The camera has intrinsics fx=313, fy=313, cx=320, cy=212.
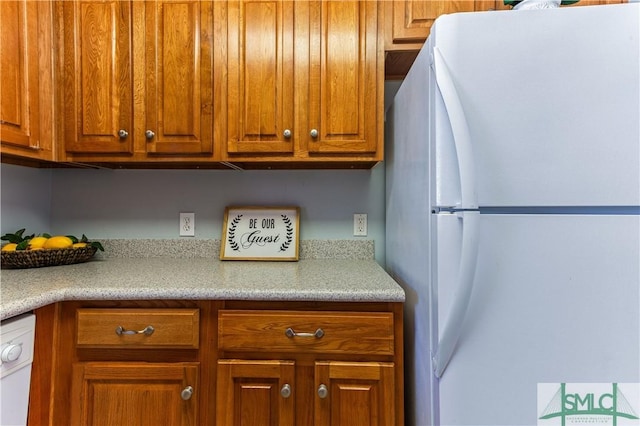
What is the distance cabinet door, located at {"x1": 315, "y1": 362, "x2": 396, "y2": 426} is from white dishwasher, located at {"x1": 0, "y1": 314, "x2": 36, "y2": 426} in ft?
2.69

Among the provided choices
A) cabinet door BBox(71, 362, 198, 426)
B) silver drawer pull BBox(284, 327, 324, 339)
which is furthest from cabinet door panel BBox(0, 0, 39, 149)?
silver drawer pull BBox(284, 327, 324, 339)

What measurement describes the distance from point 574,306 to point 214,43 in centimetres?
150

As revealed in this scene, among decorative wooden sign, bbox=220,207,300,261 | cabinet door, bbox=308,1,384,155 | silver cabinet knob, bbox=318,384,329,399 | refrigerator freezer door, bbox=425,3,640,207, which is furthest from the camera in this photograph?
decorative wooden sign, bbox=220,207,300,261

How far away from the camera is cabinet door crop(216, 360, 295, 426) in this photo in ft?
3.13

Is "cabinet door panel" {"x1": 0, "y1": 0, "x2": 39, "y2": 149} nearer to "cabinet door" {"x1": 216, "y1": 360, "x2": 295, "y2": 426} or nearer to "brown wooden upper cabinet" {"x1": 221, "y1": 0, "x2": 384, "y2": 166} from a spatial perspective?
"brown wooden upper cabinet" {"x1": 221, "y1": 0, "x2": 384, "y2": 166}

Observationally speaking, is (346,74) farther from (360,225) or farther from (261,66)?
(360,225)

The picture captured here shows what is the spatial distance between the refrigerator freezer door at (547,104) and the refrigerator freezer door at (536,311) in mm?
79

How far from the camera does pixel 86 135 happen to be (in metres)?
1.31

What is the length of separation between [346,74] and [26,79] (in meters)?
1.24

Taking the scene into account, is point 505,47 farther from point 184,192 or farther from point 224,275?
point 184,192

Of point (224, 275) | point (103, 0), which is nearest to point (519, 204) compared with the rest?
point (224, 275)

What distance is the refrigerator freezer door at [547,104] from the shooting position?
78 centimetres

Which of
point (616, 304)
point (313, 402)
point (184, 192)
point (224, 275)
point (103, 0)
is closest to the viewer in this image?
point (616, 304)

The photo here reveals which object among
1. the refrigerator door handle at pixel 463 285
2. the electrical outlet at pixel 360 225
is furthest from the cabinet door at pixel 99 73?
the refrigerator door handle at pixel 463 285
